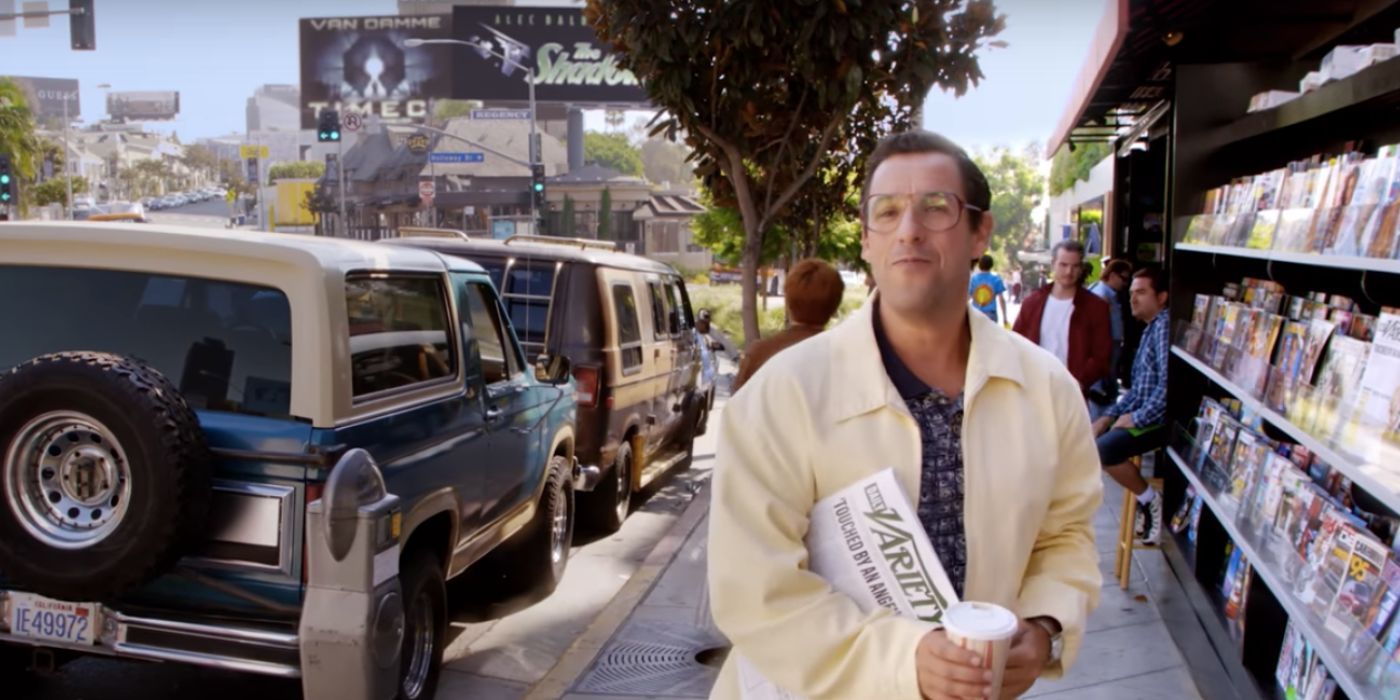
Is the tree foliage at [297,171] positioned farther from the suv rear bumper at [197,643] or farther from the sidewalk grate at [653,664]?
the suv rear bumper at [197,643]

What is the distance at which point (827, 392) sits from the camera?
215cm

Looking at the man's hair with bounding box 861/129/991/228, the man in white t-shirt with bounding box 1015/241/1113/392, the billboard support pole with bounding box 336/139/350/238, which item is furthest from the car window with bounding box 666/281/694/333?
the billboard support pole with bounding box 336/139/350/238

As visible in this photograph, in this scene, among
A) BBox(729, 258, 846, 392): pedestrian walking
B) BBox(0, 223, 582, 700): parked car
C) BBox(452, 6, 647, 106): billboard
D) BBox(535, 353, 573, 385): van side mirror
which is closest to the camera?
BBox(0, 223, 582, 700): parked car

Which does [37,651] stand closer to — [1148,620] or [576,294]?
[576,294]

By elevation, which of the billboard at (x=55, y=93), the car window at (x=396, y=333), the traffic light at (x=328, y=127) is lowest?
the car window at (x=396, y=333)

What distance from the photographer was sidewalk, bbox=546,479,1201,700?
216 inches

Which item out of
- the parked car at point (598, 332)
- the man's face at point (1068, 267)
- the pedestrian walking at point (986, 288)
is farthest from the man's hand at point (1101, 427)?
the pedestrian walking at point (986, 288)

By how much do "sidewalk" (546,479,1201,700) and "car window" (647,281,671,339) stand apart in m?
3.04

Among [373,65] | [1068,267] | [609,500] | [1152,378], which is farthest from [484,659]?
[373,65]

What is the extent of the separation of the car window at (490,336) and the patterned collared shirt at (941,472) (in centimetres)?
439

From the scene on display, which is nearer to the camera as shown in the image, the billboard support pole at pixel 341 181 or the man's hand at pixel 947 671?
the man's hand at pixel 947 671

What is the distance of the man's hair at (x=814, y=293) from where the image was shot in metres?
5.96

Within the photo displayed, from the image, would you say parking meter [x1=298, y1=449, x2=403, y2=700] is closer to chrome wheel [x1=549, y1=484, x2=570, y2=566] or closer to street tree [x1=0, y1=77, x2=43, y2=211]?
chrome wheel [x1=549, y1=484, x2=570, y2=566]

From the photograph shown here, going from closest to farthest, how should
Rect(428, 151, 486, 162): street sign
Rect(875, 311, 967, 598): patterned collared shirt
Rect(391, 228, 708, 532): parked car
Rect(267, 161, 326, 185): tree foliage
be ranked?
1. Rect(875, 311, 967, 598): patterned collared shirt
2. Rect(391, 228, 708, 532): parked car
3. Rect(428, 151, 486, 162): street sign
4. Rect(267, 161, 326, 185): tree foliage
